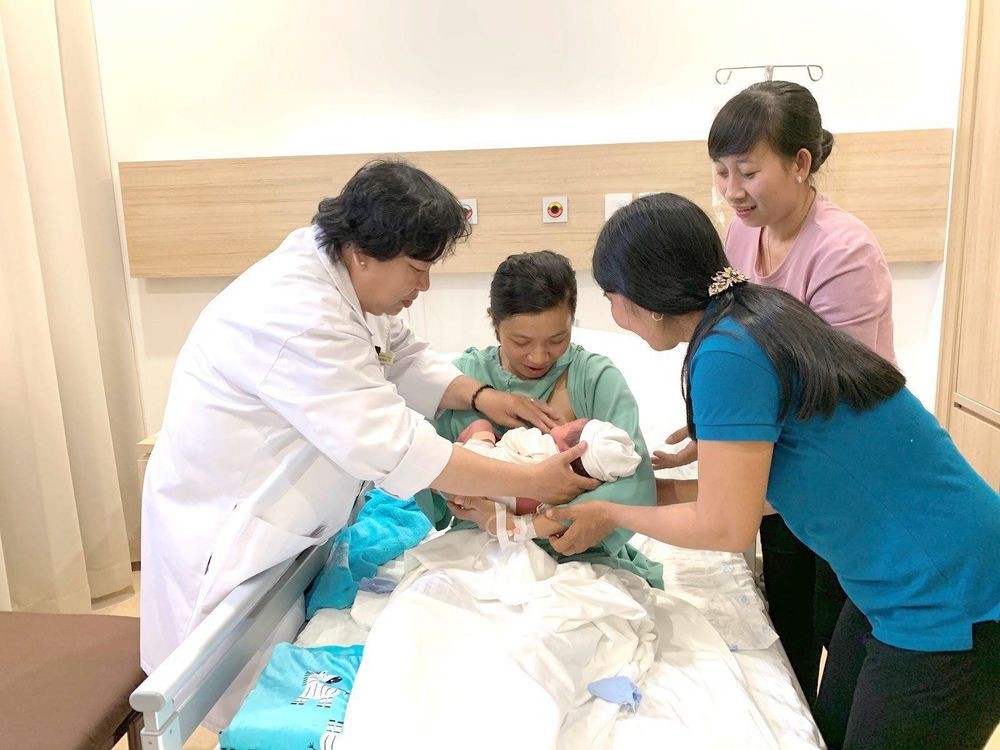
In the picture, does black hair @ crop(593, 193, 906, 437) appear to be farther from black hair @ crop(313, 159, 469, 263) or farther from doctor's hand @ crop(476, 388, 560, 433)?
doctor's hand @ crop(476, 388, 560, 433)

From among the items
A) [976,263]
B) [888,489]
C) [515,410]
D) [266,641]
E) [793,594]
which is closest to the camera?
[888,489]

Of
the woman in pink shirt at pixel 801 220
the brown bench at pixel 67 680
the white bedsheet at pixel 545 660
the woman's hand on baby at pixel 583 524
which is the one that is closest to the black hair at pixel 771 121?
the woman in pink shirt at pixel 801 220

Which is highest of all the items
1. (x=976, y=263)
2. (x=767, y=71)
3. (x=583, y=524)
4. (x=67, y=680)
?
(x=767, y=71)

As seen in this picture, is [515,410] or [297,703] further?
[515,410]

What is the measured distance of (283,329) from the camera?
144 cm

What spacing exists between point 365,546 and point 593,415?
2.17 feet

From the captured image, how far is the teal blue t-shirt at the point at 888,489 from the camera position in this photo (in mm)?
1170

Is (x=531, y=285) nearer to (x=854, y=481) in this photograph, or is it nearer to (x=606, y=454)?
(x=606, y=454)

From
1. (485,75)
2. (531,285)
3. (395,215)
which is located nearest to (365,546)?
(531,285)

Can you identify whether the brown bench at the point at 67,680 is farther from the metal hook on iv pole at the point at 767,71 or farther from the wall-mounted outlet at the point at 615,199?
the metal hook on iv pole at the point at 767,71

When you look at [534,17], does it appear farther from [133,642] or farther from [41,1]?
[133,642]

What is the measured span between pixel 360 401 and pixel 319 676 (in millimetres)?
486

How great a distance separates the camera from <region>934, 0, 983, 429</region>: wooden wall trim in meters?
2.76

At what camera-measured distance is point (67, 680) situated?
1754mm
